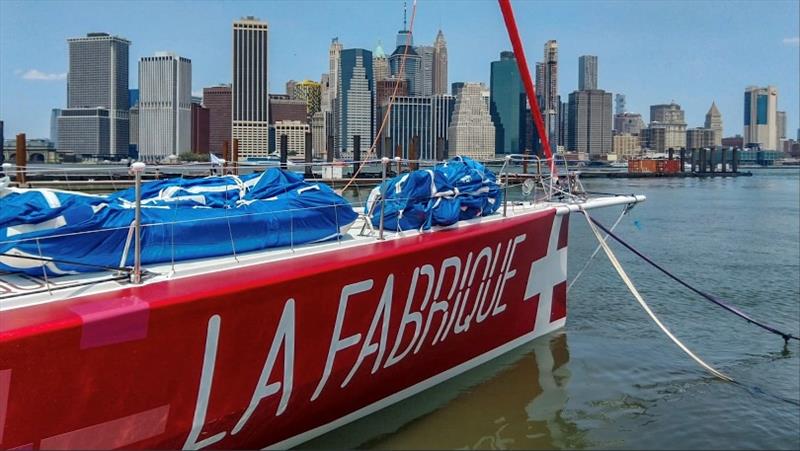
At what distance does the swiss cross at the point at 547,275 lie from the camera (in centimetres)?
724

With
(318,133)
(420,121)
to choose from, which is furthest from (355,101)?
(318,133)

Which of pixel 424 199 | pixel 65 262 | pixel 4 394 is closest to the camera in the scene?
pixel 4 394

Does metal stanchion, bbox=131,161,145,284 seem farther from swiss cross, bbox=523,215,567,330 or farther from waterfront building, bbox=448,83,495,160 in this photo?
waterfront building, bbox=448,83,495,160

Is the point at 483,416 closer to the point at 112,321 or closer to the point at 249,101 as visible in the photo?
the point at 112,321

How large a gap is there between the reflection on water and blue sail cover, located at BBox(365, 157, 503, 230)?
142 centimetres

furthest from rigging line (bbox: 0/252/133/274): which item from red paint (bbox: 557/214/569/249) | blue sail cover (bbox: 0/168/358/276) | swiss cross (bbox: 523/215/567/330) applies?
red paint (bbox: 557/214/569/249)

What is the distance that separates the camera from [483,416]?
589 centimetres

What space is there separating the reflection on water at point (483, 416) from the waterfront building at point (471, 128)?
3066 inches

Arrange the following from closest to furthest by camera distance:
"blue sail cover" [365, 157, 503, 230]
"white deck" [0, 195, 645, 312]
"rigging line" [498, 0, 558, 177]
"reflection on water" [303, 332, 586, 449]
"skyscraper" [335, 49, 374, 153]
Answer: "white deck" [0, 195, 645, 312]
"reflection on water" [303, 332, 586, 449]
"blue sail cover" [365, 157, 503, 230]
"rigging line" [498, 0, 558, 177]
"skyscraper" [335, 49, 374, 153]

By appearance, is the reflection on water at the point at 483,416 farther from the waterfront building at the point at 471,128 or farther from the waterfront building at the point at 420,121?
the waterfront building at the point at 471,128

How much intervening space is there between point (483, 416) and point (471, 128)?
85549 millimetres

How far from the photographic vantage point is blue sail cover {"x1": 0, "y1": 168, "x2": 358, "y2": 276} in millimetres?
3865

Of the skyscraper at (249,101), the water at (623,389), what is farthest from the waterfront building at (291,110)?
the water at (623,389)

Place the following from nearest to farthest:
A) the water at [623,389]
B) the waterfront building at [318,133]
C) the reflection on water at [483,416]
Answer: the reflection on water at [483,416] < the water at [623,389] < the waterfront building at [318,133]
